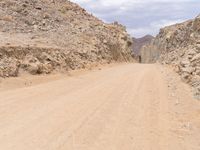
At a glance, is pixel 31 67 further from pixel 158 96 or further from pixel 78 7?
pixel 78 7

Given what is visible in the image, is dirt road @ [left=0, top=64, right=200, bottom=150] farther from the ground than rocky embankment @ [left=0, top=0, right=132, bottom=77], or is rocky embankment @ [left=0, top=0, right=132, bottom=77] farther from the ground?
rocky embankment @ [left=0, top=0, right=132, bottom=77]

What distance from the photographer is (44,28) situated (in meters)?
35.9

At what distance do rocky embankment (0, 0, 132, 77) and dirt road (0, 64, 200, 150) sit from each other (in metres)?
5.80

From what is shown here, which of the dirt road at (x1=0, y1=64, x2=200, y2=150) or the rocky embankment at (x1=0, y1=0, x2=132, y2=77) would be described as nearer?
the dirt road at (x1=0, y1=64, x2=200, y2=150)

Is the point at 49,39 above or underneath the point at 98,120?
above

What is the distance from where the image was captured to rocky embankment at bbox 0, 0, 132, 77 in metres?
22.7

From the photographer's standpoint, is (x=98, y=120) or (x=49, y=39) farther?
→ (x=49, y=39)

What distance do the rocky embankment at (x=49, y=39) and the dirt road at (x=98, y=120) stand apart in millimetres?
5800

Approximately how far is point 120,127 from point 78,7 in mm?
41113

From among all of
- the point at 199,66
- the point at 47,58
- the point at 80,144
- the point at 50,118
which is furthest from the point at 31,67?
the point at 80,144

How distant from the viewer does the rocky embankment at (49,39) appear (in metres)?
22.7

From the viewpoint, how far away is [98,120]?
34.6ft

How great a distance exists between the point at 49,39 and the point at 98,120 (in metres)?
22.5

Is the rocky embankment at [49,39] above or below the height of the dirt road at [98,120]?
above
